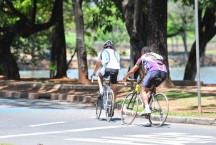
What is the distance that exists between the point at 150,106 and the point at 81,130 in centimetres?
166

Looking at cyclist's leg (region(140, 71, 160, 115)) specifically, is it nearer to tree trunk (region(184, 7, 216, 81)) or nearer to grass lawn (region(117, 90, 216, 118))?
grass lawn (region(117, 90, 216, 118))

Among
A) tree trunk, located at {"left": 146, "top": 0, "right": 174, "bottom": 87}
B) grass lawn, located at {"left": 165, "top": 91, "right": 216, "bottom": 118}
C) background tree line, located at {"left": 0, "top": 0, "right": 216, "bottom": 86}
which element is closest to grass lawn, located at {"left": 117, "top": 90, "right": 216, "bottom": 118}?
grass lawn, located at {"left": 165, "top": 91, "right": 216, "bottom": 118}

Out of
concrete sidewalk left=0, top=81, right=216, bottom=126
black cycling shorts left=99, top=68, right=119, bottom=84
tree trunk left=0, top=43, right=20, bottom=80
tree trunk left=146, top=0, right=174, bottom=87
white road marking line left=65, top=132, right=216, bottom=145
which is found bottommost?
white road marking line left=65, top=132, right=216, bottom=145

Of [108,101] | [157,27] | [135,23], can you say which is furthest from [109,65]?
[135,23]

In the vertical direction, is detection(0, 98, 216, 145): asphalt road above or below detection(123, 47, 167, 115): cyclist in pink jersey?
below

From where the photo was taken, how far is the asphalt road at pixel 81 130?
463 inches

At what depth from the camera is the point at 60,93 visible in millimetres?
23516

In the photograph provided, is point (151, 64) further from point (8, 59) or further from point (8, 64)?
point (8, 59)

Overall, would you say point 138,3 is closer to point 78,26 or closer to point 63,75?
point 78,26

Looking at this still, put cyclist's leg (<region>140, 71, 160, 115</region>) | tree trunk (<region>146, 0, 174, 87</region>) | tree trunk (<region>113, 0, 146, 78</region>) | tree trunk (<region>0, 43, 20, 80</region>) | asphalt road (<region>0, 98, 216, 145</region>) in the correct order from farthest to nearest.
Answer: tree trunk (<region>0, 43, 20, 80</region>) < tree trunk (<region>113, 0, 146, 78</region>) < tree trunk (<region>146, 0, 174, 87</region>) < cyclist's leg (<region>140, 71, 160, 115</region>) < asphalt road (<region>0, 98, 216, 145</region>)

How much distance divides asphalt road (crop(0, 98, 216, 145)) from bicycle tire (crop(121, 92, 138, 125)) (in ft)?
0.53

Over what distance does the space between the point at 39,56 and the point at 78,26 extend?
28.5 meters

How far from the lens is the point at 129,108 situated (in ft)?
50.0

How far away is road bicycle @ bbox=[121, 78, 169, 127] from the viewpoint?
561 inches
